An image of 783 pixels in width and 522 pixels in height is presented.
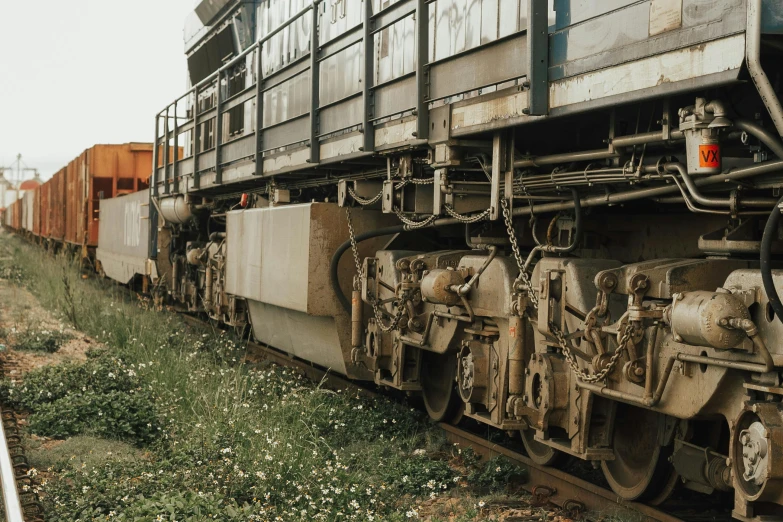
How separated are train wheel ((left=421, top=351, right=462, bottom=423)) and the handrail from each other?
3352mm

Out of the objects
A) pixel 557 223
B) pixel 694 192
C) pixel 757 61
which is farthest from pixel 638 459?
pixel 757 61

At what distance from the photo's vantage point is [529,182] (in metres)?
6.16

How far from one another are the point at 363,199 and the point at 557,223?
268 centimetres

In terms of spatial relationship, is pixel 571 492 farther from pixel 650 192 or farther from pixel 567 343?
pixel 650 192

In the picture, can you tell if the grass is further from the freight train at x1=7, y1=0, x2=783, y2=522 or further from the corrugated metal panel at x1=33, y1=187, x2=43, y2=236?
the corrugated metal panel at x1=33, y1=187, x2=43, y2=236

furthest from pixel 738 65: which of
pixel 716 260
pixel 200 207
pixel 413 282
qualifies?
pixel 200 207

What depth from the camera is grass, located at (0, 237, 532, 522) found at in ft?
18.8

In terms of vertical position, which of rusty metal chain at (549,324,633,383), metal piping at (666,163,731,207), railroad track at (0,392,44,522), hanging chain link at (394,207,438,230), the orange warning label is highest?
the orange warning label

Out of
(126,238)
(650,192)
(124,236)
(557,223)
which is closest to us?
(650,192)

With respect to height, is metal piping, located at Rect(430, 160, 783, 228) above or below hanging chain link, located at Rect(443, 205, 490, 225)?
above

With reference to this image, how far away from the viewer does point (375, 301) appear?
8484 mm

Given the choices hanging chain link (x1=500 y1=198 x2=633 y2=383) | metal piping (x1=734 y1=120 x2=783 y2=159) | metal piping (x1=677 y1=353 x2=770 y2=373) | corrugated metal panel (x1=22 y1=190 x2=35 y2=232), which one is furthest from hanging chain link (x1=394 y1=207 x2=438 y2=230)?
corrugated metal panel (x1=22 y1=190 x2=35 y2=232)

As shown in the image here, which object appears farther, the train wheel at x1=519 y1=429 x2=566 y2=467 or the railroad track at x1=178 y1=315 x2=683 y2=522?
the train wheel at x1=519 y1=429 x2=566 y2=467

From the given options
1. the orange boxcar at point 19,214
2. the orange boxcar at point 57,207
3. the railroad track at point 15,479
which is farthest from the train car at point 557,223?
the orange boxcar at point 19,214
